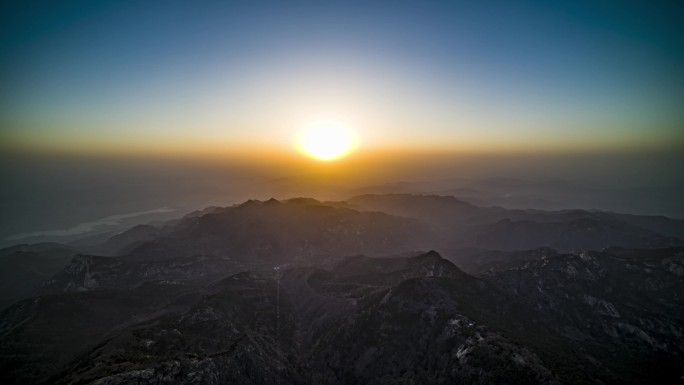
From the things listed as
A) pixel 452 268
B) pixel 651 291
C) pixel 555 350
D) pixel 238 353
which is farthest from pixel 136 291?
pixel 651 291

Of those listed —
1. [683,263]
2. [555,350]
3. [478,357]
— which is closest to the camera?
[478,357]

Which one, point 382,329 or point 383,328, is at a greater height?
point 383,328

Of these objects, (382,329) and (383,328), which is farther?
(383,328)

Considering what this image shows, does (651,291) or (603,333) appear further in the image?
(651,291)

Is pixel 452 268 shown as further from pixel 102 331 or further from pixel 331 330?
pixel 102 331

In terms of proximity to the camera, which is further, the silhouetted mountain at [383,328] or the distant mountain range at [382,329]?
the silhouetted mountain at [383,328]

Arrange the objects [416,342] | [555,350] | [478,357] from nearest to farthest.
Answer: [478,357], [555,350], [416,342]

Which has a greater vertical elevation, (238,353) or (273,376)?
(238,353)

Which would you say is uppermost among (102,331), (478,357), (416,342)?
(478,357)

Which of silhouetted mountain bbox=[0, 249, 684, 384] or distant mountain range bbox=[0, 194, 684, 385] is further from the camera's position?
silhouetted mountain bbox=[0, 249, 684, 384]
